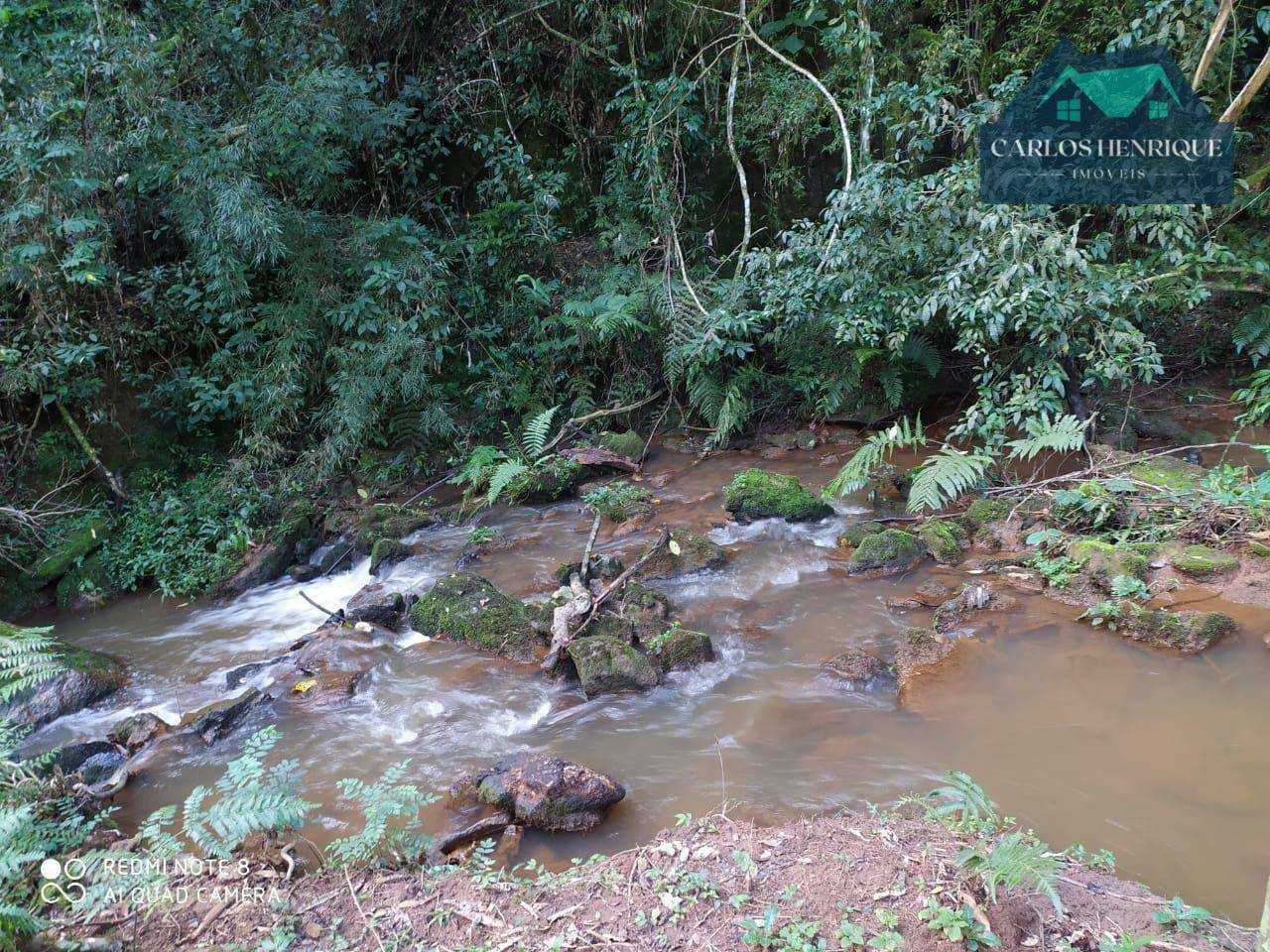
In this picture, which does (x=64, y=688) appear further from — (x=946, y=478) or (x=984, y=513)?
(x=984, y=513)

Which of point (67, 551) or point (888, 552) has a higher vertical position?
point (67, 551)

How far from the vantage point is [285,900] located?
294 centimetres

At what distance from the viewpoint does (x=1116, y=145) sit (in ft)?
21.9

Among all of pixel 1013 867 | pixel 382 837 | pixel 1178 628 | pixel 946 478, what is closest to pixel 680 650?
pixel 382 837

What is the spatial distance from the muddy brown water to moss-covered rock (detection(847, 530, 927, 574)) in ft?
0.46

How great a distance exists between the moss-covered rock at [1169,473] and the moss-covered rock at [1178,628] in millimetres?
1443

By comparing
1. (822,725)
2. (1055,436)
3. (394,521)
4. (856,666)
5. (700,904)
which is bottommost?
(822,725)

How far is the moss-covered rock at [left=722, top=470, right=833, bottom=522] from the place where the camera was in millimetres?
7090

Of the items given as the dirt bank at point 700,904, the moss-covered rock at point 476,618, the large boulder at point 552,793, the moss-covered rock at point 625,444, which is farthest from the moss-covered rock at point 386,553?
the dirt bank at point 700,904

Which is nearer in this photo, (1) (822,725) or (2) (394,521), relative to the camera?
(1) (822,725)

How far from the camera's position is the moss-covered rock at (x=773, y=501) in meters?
7.09

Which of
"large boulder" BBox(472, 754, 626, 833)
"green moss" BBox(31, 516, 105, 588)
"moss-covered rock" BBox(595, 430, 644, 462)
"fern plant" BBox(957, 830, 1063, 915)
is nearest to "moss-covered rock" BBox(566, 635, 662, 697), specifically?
"large boulder" BBox(472, 754, 626, 833)

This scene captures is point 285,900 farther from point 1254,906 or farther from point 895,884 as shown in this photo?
point 1254,906

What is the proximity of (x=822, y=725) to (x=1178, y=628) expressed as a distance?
7.56 ft
